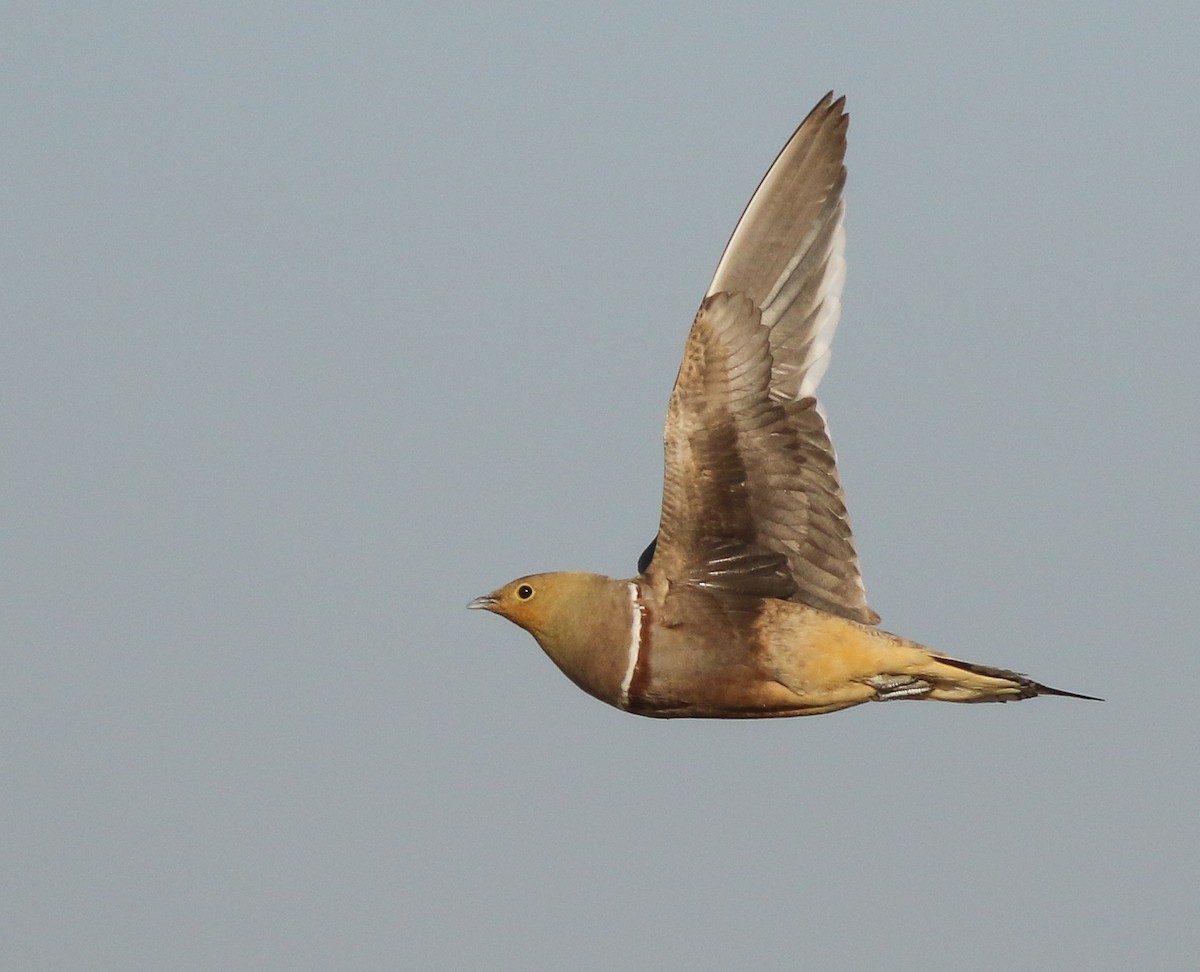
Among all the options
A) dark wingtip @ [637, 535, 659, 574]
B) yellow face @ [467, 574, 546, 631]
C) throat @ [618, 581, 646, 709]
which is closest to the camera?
throat @ [618, 581, 646, 709]

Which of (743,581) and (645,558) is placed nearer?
(743,581)

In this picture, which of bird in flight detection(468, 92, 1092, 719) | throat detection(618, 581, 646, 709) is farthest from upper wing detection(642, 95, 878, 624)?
throat detection(618, 581, 646, 709)

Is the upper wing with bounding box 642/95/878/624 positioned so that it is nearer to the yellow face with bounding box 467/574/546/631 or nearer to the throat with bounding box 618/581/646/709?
the throat with bounding box 618/581/646/709

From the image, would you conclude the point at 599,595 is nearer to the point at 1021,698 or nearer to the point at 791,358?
the point at 791,358

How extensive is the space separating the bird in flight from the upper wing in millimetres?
10

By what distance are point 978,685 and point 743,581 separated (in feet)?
5.48

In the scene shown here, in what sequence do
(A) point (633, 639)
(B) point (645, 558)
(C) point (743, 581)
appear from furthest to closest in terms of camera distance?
(B) point (645, 558)
(C) point (743, 581)
(A) point (633, 639)

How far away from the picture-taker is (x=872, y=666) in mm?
12227

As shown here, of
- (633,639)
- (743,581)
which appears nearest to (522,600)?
(633,639)

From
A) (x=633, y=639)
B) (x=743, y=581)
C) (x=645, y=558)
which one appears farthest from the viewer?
(x=645, y=558)

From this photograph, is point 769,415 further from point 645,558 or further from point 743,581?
point 645,558

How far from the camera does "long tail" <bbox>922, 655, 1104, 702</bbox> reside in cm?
1221

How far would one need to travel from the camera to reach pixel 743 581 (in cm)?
1231

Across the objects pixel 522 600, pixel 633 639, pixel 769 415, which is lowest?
pixel 633 639
